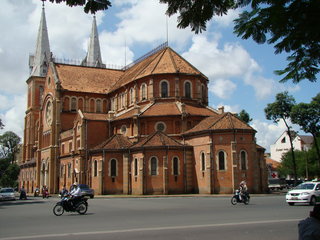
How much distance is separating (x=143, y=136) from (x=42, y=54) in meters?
41.9

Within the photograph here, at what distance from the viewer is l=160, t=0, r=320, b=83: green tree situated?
196 inches

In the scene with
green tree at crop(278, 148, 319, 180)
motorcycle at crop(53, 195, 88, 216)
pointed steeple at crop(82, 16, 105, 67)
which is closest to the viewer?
motorcycle at crop(53, 195, 88, 216)

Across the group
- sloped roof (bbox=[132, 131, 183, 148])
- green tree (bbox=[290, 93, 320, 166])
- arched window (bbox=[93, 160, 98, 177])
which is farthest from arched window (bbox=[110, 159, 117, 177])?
green tree (bbox=[290, 93, 320, 166])

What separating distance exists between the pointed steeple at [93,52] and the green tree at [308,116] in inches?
1729

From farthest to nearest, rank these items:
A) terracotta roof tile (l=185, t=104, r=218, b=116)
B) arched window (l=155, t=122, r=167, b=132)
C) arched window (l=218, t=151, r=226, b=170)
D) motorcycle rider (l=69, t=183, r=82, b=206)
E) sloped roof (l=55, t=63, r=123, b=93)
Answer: sloped roof (l=55, t=63, r=123, b=93) < terracotta roof tile (l=185, t=104, r=218, b=116) < arched window (l=155, t=122, r=167, b=132) < arched window (l=218, t=151, r=226, b=170) < motorcycle rider (l=69, t=183, r=82, b=206)

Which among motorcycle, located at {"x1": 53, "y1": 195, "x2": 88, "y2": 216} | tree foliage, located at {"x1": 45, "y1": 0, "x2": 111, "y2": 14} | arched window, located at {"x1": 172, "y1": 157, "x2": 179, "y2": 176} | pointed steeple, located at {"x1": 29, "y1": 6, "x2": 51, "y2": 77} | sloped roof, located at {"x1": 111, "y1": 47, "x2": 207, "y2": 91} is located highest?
pointed steeple, located at {"x1": 29, "y1": 6, "x2": 51, "y2": 77}

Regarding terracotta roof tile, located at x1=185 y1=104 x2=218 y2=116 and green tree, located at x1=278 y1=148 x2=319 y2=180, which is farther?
green tree, located at x1=278 y1=148 x2=319 y2=180

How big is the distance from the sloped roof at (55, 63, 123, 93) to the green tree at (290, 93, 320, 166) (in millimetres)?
31324

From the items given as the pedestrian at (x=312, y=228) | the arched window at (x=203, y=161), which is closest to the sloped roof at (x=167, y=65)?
the arched window at (x=203, y=161)

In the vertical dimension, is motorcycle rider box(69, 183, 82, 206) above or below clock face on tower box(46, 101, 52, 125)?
below

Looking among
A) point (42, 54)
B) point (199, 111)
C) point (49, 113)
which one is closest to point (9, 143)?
point (42, 54)

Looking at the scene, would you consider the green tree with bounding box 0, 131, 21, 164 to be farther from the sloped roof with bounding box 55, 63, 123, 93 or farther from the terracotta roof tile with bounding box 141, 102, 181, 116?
the terracotta roof tile with bounding box 141, 102, 181, 116

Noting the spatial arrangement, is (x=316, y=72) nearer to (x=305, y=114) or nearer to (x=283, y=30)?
(x=283, y=30)

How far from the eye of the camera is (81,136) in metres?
52.2
